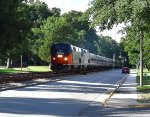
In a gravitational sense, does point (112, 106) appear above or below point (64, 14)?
below

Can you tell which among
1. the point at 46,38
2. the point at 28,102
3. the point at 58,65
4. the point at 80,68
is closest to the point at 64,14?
the point at 46,38

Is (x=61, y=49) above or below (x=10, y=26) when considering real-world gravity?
below

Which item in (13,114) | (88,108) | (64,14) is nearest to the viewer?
(13,114)

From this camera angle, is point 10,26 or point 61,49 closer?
point 10,26

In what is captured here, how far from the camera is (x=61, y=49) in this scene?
59.7 meters

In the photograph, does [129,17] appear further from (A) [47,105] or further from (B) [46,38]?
(B) [46,38]

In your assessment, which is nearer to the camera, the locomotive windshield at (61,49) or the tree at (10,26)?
the tree at (10,26)

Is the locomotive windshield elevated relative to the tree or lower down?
lower down

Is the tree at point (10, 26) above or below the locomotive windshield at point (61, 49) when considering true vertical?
above

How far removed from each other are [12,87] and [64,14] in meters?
129

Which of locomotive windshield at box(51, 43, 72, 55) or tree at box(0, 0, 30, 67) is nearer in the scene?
tree at box(0, 0, 30, 67)

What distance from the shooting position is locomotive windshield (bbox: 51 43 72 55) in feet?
195

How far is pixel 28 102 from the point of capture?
2181cm

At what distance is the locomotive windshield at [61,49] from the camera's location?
59.4m
